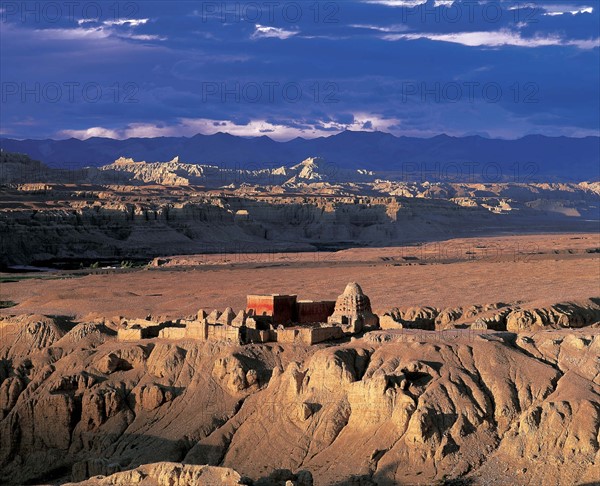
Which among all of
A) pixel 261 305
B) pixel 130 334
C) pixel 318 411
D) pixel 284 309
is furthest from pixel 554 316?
pixel 130 334

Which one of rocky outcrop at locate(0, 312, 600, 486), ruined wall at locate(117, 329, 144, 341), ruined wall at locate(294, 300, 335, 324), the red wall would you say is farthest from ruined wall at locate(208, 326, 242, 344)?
ruined wall at locate(294, 300, 335, 324)

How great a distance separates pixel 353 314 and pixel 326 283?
38563 millimetres

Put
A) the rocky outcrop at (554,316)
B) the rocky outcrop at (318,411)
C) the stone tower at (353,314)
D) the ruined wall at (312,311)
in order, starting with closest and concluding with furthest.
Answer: the rocky outcrop at (318,411) → the stone tower at (353,314) → the ruined wall at (312,311) → the rocky outcrop at (554,316)

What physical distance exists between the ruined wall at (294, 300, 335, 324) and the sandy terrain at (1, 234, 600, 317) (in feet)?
36.6

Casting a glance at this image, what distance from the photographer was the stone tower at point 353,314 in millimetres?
42031

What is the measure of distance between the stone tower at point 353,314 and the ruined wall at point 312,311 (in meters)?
1.52

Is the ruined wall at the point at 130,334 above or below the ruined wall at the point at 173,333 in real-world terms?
below

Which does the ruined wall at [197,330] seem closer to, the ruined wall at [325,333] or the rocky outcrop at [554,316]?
the ruined wall at [325,333]

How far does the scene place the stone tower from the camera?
1655 inches

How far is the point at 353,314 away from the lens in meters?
42.6

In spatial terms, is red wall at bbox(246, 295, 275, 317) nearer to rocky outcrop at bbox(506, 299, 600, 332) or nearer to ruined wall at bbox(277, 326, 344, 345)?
ruined wall at bbox(277, 326, 344, 345)

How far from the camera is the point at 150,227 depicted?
438ft

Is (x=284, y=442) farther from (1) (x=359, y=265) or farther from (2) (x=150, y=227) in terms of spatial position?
(2) (x=150, y=227)

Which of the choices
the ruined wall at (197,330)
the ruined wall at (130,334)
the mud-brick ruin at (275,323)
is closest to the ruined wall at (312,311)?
the mud-brick ruin at (275,323)
